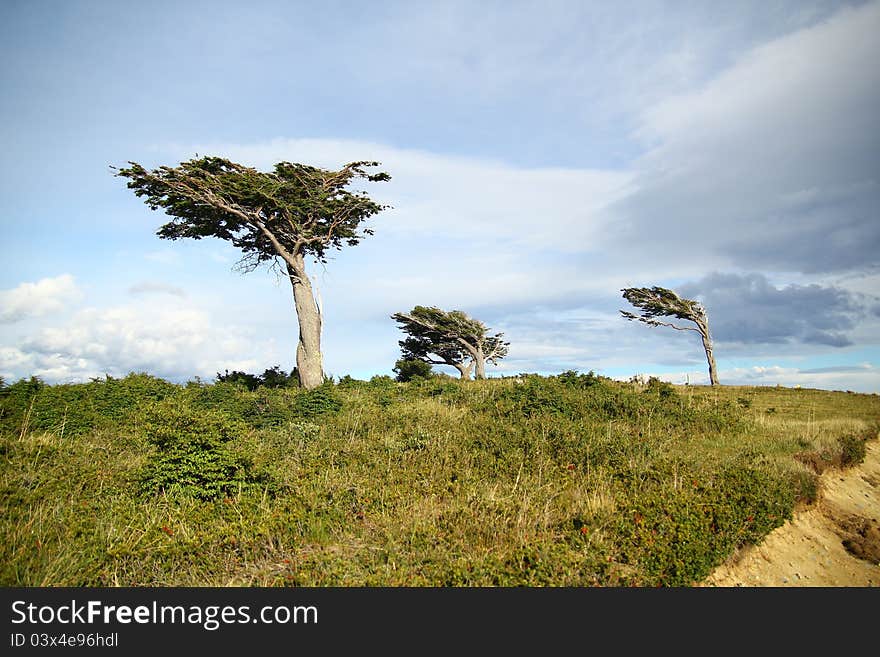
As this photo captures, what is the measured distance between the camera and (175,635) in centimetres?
414

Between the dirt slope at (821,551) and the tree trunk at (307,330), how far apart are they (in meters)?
19.2

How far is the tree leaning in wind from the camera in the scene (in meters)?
22.0

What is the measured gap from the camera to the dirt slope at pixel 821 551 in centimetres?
634

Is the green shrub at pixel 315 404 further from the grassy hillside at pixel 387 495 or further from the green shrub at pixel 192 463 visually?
the green shrub at pixel 192 463

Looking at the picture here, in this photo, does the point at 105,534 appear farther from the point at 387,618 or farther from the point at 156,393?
the point at 156,393

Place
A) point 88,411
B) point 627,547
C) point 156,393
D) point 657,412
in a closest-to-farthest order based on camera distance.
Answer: point 627,547 → point 88,411 → point 657,412 → point 156,393

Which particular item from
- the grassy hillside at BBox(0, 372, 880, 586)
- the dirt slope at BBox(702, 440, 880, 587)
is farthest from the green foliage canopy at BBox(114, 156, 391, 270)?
the dirt slope at BBox(702, 440, 880, 587)

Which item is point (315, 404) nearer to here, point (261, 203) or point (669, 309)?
point (261, 203)

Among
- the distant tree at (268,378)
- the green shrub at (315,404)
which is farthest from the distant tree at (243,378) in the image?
the green shrub at (315,404)

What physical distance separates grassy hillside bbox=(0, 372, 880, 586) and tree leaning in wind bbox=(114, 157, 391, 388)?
36.5 feet

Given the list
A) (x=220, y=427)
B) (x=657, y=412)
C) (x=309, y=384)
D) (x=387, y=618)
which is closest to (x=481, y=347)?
(x=309, y=384)

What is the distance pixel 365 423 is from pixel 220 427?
4.52 meters

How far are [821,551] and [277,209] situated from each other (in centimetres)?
2352

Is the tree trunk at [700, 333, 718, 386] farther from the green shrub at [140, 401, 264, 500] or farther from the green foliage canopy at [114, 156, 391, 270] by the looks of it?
the green shrub at [140, 401, 264, 500]
